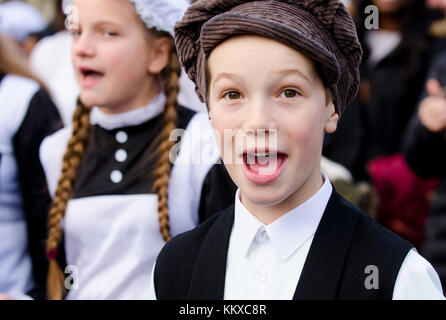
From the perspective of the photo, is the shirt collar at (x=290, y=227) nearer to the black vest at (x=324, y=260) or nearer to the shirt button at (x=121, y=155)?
the black vest at (x=324, y=260)

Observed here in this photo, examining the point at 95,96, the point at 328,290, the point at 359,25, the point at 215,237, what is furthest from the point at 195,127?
the point at 359,25

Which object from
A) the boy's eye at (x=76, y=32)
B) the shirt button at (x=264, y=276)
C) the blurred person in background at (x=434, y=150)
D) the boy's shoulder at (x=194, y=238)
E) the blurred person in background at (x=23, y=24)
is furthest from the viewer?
the blurred person in background at (x=23, y=24)

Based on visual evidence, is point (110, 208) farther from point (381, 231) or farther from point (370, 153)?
point (370, 153)

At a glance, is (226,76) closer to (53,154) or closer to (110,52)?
(110,52)

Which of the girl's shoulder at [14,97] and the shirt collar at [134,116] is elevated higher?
the shirt collar at [134,116]

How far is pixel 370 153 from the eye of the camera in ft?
12.5

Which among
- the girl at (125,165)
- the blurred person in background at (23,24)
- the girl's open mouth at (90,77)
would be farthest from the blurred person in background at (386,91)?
the blurred person in background at (23,24)

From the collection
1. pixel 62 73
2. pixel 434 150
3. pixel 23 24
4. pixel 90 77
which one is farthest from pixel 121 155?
pixel 23 24

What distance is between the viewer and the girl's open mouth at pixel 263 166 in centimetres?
140

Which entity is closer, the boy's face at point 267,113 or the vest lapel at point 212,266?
the boy's face at point 267,113

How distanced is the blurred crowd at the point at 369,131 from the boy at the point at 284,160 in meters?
0.69

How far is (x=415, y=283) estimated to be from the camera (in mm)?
1378

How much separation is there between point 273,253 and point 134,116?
718 millimetres

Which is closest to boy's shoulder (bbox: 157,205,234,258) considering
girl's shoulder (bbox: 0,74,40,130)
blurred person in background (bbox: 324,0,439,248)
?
girl's shoulder (bbox: 0,74,40,130)
